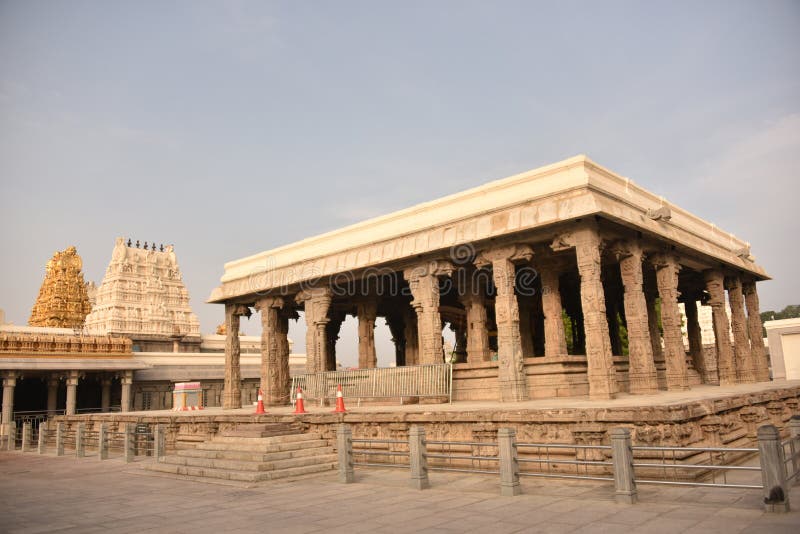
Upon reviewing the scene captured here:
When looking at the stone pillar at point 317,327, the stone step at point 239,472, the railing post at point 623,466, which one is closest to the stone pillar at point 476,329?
the stone pillar at point 317,327

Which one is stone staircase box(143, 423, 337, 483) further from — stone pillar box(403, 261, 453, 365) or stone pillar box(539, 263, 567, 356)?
stone pillar box(539, 263, 567, 356)

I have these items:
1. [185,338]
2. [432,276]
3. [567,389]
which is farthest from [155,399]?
[567,389]

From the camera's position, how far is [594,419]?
995 cm

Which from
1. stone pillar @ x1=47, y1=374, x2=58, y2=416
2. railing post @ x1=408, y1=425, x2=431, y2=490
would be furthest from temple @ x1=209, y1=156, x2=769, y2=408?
stone pillar @ x1=47, y1=374, x2=58, y2=416

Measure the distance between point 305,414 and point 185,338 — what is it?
44.2m

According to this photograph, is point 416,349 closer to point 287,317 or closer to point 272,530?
point 287,317

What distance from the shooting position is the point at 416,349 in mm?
26266

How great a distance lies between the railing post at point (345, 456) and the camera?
1068cm

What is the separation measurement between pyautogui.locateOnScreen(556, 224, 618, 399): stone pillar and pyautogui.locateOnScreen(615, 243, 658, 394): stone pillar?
4.01 feet

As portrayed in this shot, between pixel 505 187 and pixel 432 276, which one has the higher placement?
pixel 505 187

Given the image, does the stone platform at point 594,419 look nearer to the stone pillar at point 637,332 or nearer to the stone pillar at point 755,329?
the stone pillar at point 637,332

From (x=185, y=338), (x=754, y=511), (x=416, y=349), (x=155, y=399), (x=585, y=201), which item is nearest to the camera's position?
(x=754, y=511)

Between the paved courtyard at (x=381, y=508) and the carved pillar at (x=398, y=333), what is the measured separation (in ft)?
57.2

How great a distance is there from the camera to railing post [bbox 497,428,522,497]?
869 cm
